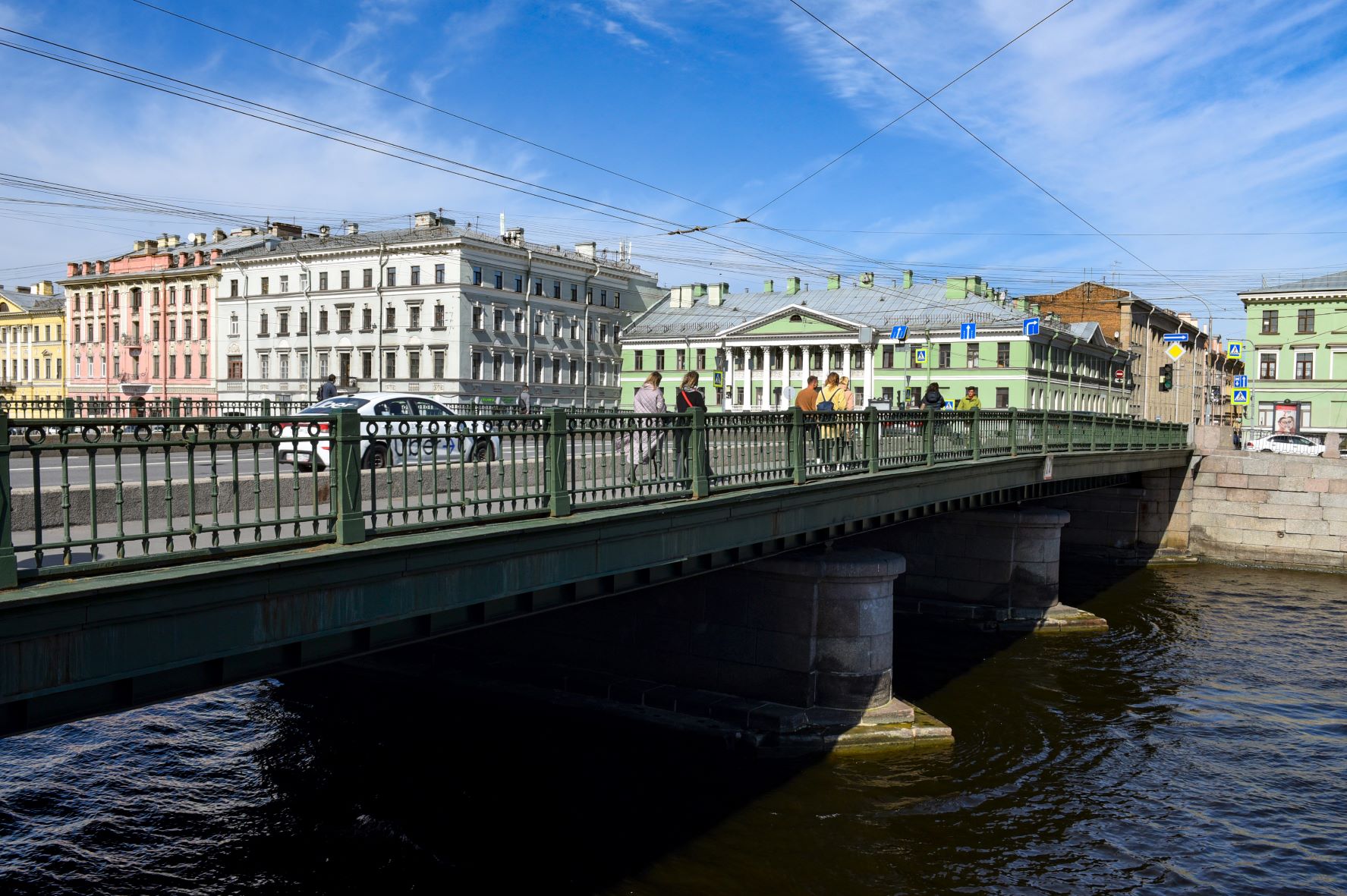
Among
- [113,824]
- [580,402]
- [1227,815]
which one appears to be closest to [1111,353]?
[580,402]

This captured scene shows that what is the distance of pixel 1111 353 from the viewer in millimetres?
72500

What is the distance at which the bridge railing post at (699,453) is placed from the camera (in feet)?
32.8

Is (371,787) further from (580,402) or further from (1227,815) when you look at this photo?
(580,402)

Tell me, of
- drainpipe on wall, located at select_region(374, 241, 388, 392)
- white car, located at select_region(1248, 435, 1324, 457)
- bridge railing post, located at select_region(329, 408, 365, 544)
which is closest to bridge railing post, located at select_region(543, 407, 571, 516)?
bridge railing post, located at select_region(329, 408, 365, 544)

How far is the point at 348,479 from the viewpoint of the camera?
675 cm

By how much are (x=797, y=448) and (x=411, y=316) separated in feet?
174

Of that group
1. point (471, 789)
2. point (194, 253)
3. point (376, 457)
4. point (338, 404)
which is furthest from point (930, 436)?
point (194, 253)

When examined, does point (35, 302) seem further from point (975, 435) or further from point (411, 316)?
point (975, 435)

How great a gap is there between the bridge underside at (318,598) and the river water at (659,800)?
3090mm

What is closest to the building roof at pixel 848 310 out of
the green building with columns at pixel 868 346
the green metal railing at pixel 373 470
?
Answer: the green building with columns at pixel 868 346

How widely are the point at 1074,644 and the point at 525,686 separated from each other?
441 inches

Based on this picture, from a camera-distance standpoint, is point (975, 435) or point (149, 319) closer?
point (975, 435)

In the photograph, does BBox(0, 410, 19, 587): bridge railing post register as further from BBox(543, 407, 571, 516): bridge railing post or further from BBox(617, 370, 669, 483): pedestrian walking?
BBox(617, 370, 669, 483): pedestrian walking

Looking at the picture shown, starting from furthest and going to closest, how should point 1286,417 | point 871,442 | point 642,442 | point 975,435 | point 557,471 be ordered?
point 1286,417
point 975,435
point 871,442
point 642,442
point 557,471
